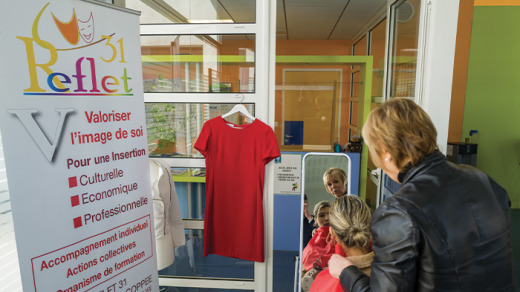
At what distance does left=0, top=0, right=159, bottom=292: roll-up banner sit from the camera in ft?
4.06

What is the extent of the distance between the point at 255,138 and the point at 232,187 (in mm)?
395

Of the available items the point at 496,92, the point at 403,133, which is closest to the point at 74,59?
the point at 403,133

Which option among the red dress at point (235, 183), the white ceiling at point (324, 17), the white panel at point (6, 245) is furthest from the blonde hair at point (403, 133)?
the white ceiling at point (324, 17)

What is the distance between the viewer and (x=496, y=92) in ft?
13.1

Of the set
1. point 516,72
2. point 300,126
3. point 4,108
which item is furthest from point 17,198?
point 516,72

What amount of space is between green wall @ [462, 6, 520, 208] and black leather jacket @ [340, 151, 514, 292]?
371 cm

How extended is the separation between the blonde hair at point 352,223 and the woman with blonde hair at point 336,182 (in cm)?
64

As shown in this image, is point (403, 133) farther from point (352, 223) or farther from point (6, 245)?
point (6, 245)

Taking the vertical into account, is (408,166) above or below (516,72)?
below

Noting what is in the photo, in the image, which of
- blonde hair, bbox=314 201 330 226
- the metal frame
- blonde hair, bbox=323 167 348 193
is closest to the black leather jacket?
blonde hair, bbox=314 201 330 226

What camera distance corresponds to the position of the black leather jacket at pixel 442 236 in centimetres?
93

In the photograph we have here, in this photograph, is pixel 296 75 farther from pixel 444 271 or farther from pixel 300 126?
pixel 444 271

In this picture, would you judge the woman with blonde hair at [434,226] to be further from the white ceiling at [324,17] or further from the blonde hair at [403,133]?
the white ceiling at [324,17]

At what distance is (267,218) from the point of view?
239cm
